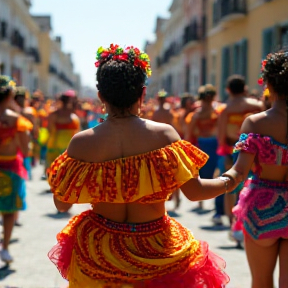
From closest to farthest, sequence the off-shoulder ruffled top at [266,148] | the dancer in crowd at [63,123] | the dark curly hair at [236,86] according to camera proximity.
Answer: the off-shoulder ruffled top at [266,148], the dark curly hair at [236,86], the dancer in crowd at [63,123]

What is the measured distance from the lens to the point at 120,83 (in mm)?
3115

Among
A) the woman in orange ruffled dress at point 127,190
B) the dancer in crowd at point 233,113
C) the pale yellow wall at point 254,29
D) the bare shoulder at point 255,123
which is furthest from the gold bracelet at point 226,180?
the pale yellow wall at point 254,29

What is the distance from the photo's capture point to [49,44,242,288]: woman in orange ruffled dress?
120 inches

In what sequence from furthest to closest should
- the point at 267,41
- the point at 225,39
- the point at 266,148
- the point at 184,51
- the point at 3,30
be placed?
1. the point at 184,51
2. the point at 3,30
3. the point at 225,39
4. the point at 267,41
5. the point at 266,148

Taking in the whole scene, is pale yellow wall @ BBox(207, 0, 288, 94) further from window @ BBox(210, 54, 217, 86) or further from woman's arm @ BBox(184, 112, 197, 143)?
woman's arm @ BBox(184, 112, 197, 143)

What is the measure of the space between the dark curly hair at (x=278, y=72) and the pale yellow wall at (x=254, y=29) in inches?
561

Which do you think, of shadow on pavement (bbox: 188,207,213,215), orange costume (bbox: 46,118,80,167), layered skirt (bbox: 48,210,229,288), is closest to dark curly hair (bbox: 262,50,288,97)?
layered skirt (bbox: 48,210,229,288)

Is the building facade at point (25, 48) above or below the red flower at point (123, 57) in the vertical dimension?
above

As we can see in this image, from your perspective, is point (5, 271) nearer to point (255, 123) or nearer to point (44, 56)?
point (255, 123)

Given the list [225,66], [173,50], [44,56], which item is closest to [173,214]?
[225,66]

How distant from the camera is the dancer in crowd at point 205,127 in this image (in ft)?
31.3

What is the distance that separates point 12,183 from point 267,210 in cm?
338

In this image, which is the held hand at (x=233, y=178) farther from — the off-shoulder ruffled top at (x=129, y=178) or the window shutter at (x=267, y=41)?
the window shutter at (x=267, y=41)

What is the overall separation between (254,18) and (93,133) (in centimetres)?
1896
